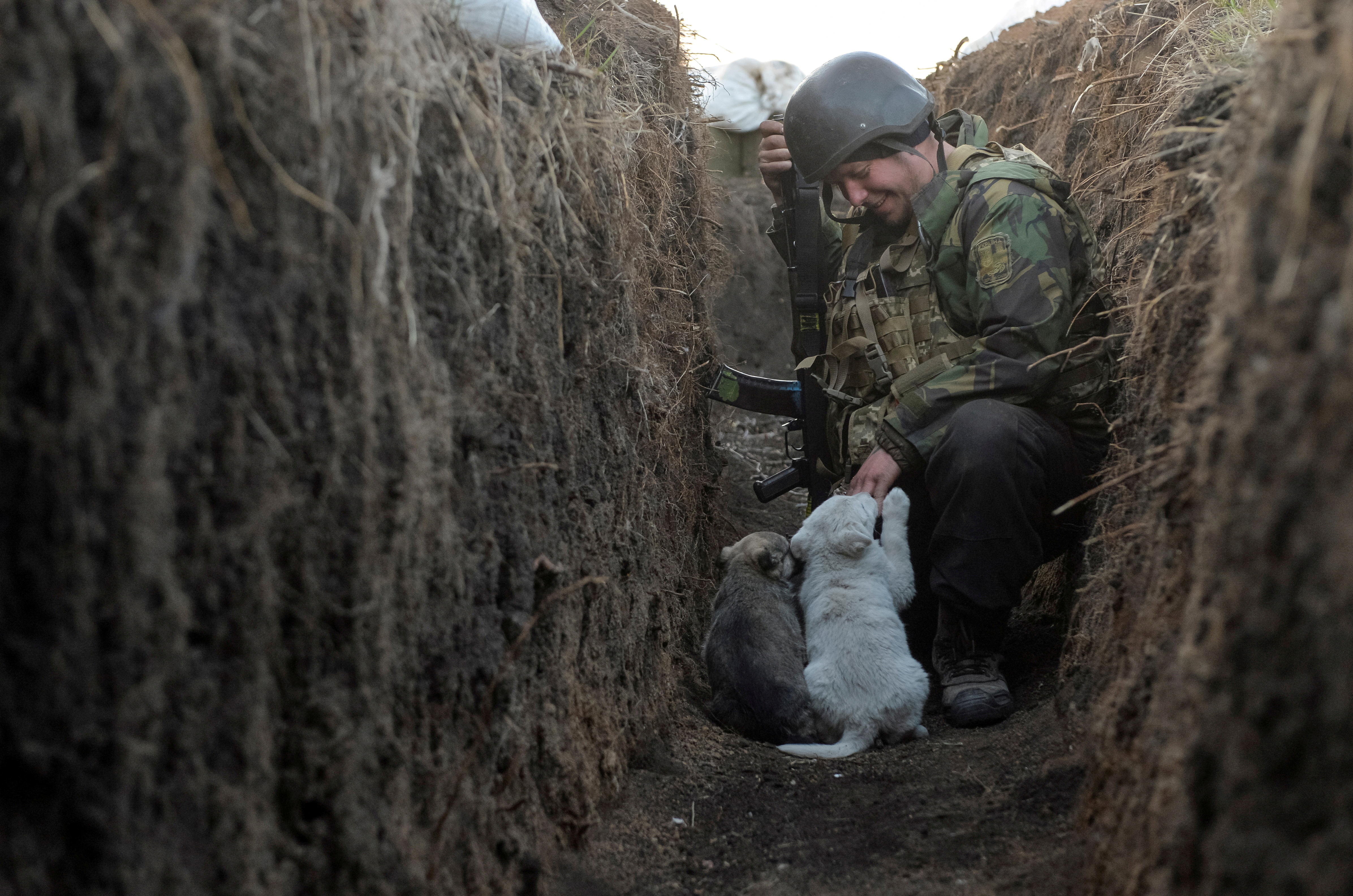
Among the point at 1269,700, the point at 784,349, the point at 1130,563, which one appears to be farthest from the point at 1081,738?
the point at 784,349

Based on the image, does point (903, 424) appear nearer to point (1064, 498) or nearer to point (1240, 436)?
point (1064, 498)

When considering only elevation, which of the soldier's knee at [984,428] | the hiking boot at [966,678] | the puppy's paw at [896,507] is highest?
the soldier's knee at [984,428]

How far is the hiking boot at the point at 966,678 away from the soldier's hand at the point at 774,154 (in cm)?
222

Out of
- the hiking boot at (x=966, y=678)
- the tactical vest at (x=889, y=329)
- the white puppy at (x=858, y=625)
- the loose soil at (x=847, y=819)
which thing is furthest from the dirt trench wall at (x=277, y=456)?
the tactical vest at (x=889, y=329)

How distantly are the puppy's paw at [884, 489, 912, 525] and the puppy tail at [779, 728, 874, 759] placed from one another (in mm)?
976

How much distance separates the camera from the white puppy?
3227 mm

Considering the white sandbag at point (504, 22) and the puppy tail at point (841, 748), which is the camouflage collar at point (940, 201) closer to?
the white sandbag at point (504, 22)

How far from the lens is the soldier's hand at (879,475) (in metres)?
3.72

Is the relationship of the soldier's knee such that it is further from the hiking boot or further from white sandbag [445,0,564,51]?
white sandbag [445,0,564,51]

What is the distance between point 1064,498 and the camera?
361cm

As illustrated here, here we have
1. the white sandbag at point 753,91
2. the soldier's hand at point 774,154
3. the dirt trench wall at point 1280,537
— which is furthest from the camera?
the white sandbag at point 753,91

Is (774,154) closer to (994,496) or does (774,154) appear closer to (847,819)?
(994,496)

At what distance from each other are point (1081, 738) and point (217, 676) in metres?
2.39

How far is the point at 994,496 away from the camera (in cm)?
341
